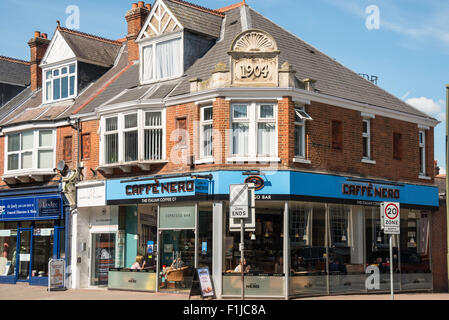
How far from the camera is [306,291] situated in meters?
23.2

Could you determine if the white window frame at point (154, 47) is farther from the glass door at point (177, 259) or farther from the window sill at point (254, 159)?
the glass door at point (177, 259)

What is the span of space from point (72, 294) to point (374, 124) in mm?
13146

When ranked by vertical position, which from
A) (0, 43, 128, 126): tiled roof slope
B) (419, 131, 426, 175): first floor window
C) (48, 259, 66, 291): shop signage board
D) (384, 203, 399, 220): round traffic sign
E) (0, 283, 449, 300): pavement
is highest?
(0, 43, 128, 126): tiled roof slope

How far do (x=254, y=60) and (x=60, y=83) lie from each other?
Answer: 11889 millimetres

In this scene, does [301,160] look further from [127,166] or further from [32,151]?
[32,151]

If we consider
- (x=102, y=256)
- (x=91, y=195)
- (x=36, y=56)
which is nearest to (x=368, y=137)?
(x=91, y=195)

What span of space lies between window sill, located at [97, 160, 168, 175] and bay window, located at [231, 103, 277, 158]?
3.07 meters

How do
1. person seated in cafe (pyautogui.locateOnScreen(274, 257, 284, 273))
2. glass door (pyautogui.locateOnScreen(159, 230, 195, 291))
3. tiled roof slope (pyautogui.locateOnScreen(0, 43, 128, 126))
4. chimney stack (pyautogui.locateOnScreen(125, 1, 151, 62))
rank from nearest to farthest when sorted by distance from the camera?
person seated in cafe (pyautogui.locateOnScreen(274, 257, 284, 273))
glass door (pyautogui.locateOnScreen(159, 230, 195, 291))
tiled roof slope (pyautogui.locateOnScreen(0, 43, 128, 126))
chimney stack (pyautogui.locateOnScreen(125, 1, 151, 62))

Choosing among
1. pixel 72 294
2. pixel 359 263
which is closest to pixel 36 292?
pixel 72 294

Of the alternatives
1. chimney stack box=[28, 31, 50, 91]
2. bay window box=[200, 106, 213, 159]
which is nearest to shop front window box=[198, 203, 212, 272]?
bay window box=[200, 106, 213, 159]

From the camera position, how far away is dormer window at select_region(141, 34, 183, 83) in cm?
2689

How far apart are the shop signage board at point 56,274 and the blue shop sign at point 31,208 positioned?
2.65 meters

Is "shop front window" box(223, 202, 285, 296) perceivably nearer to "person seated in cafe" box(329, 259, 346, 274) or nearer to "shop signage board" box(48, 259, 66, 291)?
"person seated in cafe" box(329, 259, 346, 274)

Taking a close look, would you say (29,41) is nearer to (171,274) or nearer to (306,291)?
(171,274)
